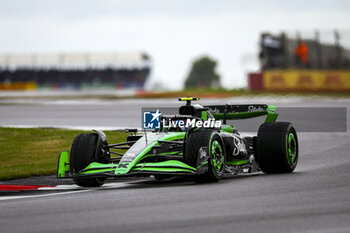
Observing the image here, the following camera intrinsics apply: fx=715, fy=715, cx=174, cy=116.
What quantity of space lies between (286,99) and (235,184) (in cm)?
2282

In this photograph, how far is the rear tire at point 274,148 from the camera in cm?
1092

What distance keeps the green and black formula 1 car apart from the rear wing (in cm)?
5

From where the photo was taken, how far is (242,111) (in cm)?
1206

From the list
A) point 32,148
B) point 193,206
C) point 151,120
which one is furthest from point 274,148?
point 32,148

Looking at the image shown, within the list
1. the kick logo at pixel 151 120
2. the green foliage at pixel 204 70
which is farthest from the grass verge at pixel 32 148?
the green foliage at pixel 204 70

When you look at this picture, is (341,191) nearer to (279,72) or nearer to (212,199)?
(212,199)

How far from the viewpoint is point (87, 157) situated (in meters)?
10.0

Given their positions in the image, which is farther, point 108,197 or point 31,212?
point 108,197

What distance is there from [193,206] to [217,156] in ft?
7.92

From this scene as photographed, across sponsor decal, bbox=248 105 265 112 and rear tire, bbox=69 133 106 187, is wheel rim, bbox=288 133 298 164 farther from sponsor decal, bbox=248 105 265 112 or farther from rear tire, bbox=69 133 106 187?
rear tire, bbox=69 133 106 187

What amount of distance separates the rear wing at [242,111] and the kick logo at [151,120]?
176cm

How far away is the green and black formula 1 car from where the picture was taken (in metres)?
9.56

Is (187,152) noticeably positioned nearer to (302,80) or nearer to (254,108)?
(254,108)

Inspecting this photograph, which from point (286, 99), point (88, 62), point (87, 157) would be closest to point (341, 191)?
point (87, 157)
